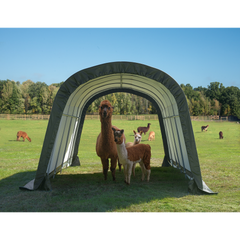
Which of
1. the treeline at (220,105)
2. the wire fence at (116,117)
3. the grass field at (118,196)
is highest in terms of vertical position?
the treeline at (220,105)

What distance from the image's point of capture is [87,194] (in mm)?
6352

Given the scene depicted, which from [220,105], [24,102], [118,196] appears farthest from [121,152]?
[220,105]

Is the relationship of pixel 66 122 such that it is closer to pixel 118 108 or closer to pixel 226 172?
pixel 226 172

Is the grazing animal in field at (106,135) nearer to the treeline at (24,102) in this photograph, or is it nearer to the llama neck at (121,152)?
the llama neck at (121,152)

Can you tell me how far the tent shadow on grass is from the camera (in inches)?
206

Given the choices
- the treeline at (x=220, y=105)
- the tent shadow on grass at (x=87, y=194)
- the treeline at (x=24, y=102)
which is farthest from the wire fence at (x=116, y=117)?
the tent shadow on grass at (x=87, y=194)

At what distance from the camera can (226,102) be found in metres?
56.5

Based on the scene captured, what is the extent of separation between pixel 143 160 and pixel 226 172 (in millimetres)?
4124

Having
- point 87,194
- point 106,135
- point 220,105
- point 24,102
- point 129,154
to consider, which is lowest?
point 87,194

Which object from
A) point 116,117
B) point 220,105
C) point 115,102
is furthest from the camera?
→ point 220,105

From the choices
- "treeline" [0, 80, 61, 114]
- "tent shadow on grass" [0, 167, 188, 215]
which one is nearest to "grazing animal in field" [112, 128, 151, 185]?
"tent shadow on grass" [0, 167, 188, 215]

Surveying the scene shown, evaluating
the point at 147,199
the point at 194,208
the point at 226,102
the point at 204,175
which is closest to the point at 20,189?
the point at 147,199

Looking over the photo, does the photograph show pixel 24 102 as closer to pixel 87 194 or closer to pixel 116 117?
pixel 116 117

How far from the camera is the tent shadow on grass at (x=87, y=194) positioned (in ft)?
17.1
